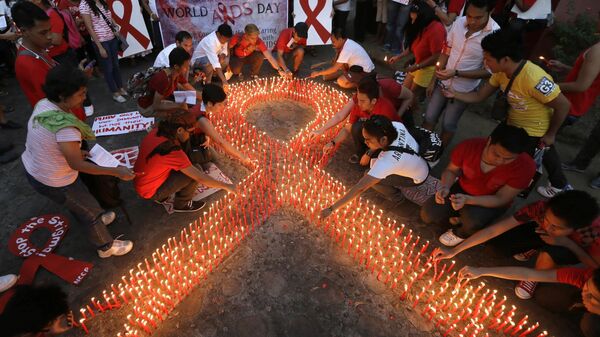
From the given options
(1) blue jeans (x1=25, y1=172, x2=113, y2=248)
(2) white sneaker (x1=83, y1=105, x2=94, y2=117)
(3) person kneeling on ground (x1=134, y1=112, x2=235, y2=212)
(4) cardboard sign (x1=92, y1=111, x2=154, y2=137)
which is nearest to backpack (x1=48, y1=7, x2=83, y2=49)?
(2) white sneaker (x1=83, y1=105, x2=94, y2=117)

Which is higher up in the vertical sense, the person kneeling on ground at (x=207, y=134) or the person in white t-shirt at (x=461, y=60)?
the person in white t-shirt at (x=461, y=60)

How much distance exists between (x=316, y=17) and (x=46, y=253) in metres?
7.24

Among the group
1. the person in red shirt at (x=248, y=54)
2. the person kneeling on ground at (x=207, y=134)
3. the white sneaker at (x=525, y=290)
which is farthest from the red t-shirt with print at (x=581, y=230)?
the person in red shirt at (x=248, y=54)

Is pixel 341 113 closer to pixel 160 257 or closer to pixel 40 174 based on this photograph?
pixel 160 257

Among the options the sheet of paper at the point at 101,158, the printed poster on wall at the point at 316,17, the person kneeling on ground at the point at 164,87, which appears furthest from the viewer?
the printed poster on wall at the point at 316,17

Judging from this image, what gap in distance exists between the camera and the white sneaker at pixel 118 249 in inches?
155

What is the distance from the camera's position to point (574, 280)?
10.5 feet

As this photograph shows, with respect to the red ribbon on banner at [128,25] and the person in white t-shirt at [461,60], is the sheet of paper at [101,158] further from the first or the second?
the red ribbon on banner at [128,25]

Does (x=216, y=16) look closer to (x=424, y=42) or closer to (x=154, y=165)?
(x=424, y=42)

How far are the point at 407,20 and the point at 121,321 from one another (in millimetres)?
8146

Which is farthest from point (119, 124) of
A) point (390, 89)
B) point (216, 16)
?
point (390, 89)

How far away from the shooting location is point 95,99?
265 inches

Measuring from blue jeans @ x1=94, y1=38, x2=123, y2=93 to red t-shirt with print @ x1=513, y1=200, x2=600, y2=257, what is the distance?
661 cm

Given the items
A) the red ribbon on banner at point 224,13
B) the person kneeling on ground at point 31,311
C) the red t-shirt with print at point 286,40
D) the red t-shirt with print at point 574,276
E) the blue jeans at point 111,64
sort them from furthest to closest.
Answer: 1. the red ribbon on banner at point 224,13
2. the red t-shirt with print at point 286,40
3. the blue jeans at point 111,64
4. the red t-shirt with print at point 574,276
5. the person kneeling on ground at point 31,311
